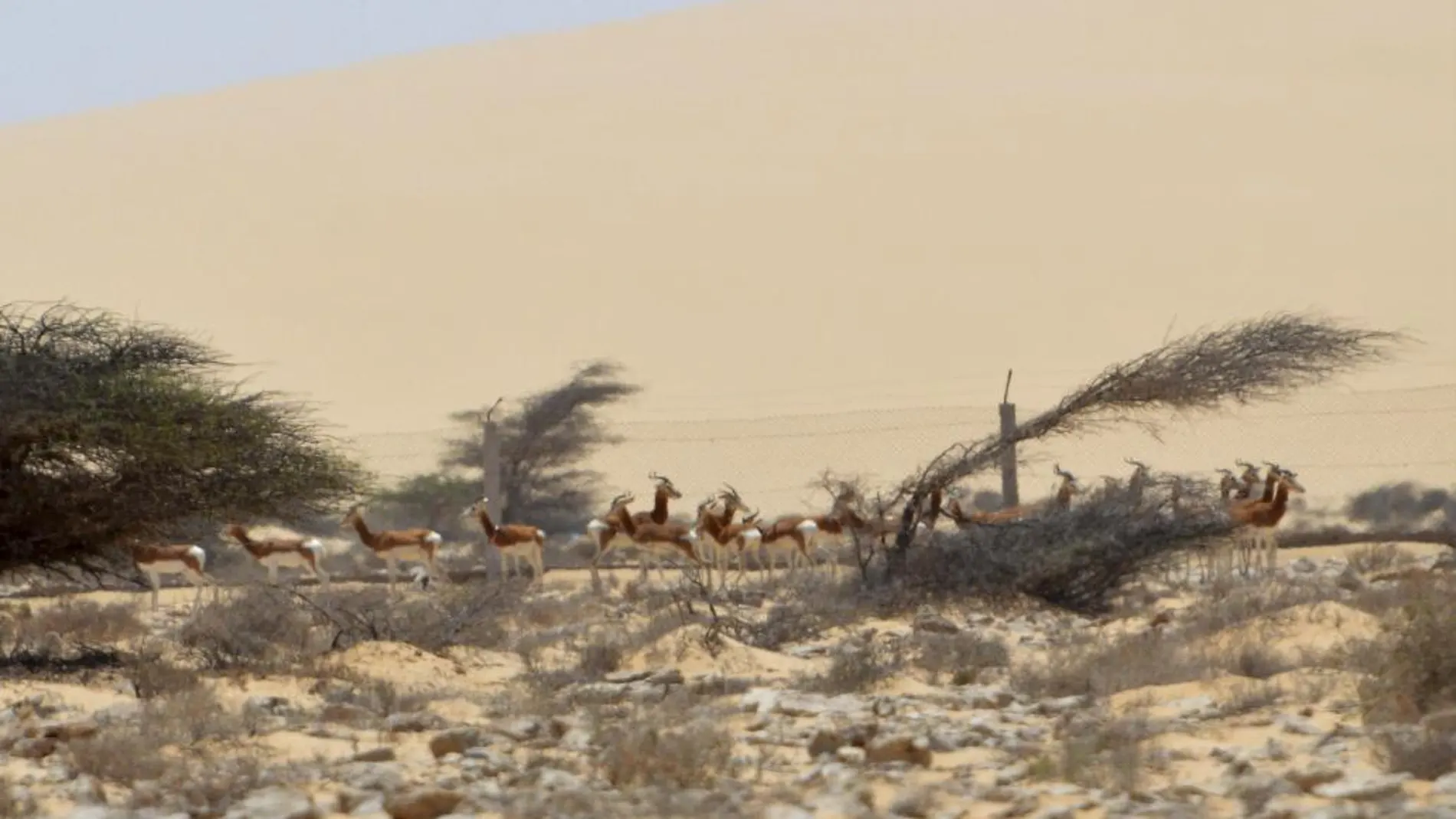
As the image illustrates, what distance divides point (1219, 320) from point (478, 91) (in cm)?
3901

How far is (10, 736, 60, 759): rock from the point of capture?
10578 mm

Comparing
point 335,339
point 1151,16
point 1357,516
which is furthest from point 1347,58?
point 1357,516

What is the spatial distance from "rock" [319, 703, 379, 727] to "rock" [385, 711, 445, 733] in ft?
0.49

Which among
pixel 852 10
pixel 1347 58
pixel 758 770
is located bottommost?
pixel 758 770

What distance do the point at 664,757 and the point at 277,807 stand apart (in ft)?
5.74

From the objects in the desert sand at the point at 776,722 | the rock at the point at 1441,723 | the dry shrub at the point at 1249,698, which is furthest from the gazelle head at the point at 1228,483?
the rock at the point at 1441,723

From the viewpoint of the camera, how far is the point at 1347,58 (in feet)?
265

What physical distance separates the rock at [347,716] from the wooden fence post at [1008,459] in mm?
9972

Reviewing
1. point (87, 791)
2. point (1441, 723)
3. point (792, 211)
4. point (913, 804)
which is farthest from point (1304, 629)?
point (792, 211)

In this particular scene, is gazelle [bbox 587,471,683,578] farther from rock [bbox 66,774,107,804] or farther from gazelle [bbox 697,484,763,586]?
rock [bbox 66,774,107,804]

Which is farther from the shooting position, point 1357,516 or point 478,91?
point 478,91

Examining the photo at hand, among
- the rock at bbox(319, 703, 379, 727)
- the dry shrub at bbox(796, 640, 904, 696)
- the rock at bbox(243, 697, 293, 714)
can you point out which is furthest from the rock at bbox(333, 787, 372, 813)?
the dry shrub at bbox(796, 640, 904, 696)

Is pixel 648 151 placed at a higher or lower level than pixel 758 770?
higher

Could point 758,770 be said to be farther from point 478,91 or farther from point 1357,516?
point 478,91
